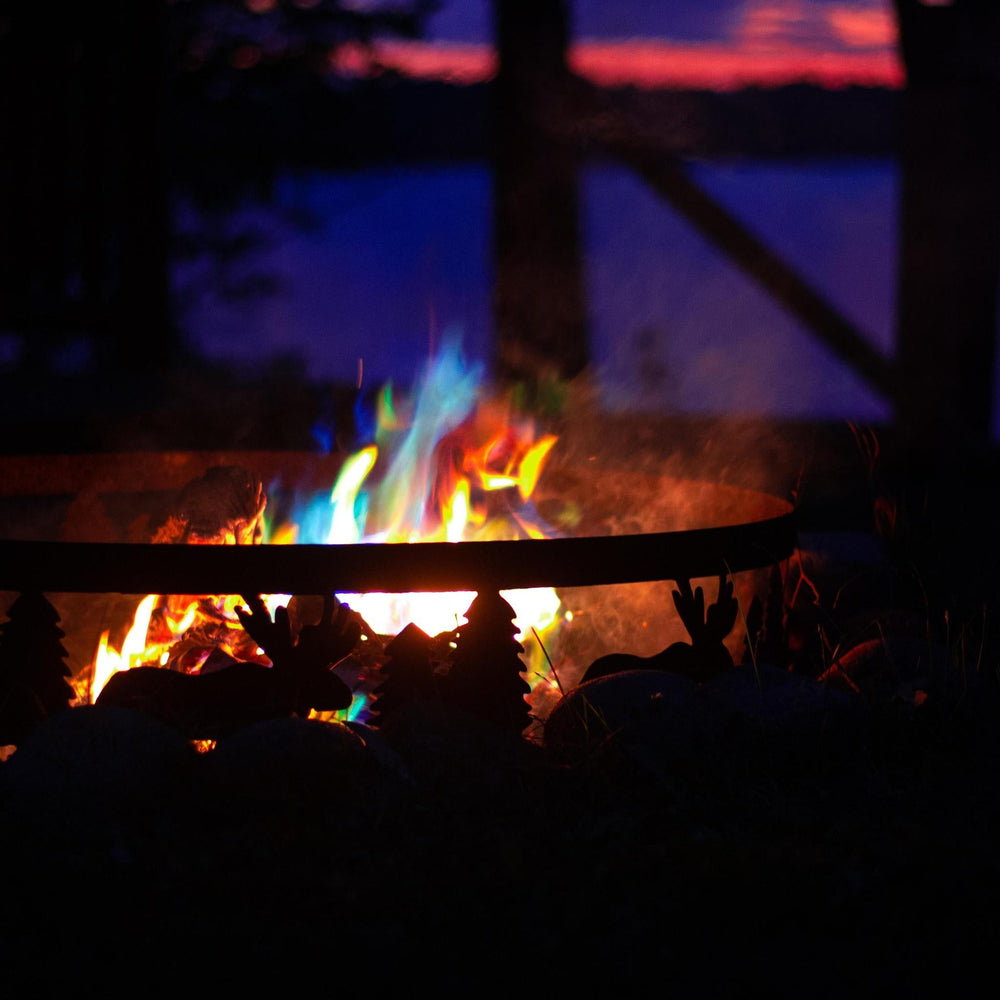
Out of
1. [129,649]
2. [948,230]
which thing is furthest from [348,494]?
[948,230]

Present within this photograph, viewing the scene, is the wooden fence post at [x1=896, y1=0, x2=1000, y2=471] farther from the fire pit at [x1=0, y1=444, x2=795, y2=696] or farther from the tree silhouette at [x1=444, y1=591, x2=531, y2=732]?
the tree silhouette at [x1=444, y1=591, x2=531, y2=732]

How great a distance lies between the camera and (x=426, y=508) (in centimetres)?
411

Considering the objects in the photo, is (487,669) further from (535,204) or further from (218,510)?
(535,204)

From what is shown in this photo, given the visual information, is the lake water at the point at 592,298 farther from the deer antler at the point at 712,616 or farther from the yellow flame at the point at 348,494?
the deer antler at the point at 712,616

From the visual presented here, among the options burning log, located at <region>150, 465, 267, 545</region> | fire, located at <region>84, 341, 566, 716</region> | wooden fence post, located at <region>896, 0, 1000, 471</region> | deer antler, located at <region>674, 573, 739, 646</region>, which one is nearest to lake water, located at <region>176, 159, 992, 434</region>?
wooden fence post, located at <region>896, 0, 1000, 471</region>

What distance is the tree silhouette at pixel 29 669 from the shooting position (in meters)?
3.12

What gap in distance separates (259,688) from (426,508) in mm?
1165

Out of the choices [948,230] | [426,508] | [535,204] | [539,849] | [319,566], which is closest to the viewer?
[539,849]

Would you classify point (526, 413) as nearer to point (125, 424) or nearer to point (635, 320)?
point (125, 424)

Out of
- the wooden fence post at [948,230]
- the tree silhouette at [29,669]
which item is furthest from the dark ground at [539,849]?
the wooden fence post at [948,230]

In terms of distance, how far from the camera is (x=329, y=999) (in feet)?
6.49

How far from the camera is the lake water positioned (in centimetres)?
731

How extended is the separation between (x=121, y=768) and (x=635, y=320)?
696 centimetres

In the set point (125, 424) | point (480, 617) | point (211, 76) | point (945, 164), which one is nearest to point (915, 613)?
point (480, 617)
